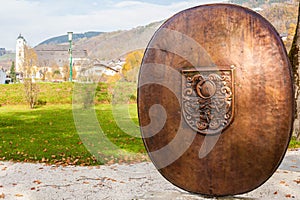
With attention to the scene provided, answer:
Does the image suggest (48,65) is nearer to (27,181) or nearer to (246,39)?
(27,181)

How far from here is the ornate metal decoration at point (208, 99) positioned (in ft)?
10.1

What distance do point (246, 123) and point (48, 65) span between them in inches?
984

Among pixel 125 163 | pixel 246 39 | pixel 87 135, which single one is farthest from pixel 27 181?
pixel 87 135

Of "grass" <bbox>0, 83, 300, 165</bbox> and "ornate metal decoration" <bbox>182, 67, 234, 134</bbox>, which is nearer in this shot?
"ornate metal decoration" <bbox>182, 67, 234, 134</bbox>

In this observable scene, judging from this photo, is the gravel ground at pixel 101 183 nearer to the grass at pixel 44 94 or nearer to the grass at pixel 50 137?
the grass at pixel 50 137

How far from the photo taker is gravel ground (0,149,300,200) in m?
4.96

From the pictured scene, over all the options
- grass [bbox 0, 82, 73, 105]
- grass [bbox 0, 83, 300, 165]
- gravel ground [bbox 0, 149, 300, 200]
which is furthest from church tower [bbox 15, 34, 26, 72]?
gravel ground [bbox 0, 149, 300, 200]

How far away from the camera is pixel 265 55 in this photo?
9.96ft

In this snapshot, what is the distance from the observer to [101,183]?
5.61 m

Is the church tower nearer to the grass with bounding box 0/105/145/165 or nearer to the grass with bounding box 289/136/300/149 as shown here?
the grass with bounding box 0/105/145/165

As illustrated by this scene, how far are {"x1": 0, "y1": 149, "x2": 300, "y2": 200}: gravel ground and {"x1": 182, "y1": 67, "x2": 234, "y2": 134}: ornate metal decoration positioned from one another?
1.04m

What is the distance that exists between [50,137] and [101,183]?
17.1 feet

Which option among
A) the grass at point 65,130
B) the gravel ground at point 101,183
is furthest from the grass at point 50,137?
the gravel ground at point 101,183

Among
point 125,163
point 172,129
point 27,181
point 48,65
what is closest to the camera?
point 172,129
